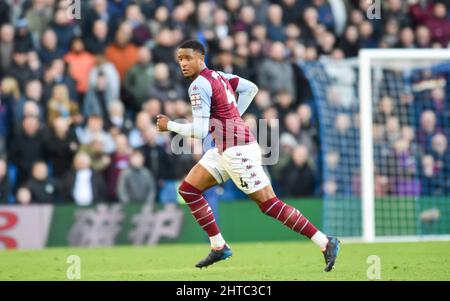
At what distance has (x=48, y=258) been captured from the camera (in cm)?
1391

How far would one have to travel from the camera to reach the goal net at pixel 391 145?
18.4m

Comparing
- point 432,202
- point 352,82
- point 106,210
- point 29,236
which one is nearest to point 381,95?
point 352,82

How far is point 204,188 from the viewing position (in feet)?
38.2

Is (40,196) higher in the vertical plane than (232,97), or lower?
lower

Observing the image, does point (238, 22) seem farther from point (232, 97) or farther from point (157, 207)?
point (232, 97)

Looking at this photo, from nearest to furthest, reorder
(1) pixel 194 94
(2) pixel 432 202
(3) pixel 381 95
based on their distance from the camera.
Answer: (1) pixel 194 94
(2) pixel 432 202
(3) pixel 381 95

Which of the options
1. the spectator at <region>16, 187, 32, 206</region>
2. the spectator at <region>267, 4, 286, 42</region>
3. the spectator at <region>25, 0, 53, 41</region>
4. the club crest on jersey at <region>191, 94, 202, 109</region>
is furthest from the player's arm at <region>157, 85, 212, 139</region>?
the spectator at <region>267, 4, 286, 42</region>

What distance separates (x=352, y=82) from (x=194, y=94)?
9173mm

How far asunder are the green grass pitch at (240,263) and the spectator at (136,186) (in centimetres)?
150

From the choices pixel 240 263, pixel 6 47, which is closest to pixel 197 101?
pixel 240 263

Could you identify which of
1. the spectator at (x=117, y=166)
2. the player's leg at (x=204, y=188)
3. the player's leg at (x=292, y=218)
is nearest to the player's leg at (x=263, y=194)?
the player's leg at (x=292, y=218)

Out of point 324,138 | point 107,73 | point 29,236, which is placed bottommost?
point 29,236

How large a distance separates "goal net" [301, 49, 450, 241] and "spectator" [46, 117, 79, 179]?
4385 millimetres

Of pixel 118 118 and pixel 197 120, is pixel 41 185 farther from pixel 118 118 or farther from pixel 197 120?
pixel 197 120
